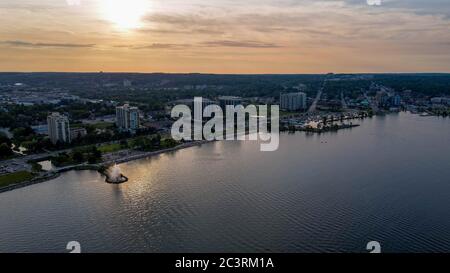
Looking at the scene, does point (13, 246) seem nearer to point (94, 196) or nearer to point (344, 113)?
point (94, 196)

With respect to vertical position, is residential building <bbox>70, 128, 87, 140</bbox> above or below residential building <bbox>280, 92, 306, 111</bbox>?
below

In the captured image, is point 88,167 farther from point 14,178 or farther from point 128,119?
point 128,119

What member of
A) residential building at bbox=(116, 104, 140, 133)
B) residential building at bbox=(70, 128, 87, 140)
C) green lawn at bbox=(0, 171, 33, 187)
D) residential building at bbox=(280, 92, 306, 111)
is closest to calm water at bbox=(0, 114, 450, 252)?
green lawn at bbox=(0, 171, 33, 187)

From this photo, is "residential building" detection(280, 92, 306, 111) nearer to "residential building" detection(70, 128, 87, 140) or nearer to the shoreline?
the shoreline

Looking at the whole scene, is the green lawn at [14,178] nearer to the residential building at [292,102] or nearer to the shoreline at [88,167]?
the shoreline at [88,167]

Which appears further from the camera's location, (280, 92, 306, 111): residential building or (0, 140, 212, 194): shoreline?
(280, 92, 306, 111): residential building

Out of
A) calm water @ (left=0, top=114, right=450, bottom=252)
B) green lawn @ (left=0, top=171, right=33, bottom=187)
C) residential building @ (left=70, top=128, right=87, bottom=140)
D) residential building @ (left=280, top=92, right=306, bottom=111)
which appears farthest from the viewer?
residential building @ (left=280, top=92, right=306, bottom=111)

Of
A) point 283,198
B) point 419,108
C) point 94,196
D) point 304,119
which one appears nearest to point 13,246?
point 94,196

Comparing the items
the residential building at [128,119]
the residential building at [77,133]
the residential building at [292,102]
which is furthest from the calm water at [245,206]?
the residential building at [292,102]
